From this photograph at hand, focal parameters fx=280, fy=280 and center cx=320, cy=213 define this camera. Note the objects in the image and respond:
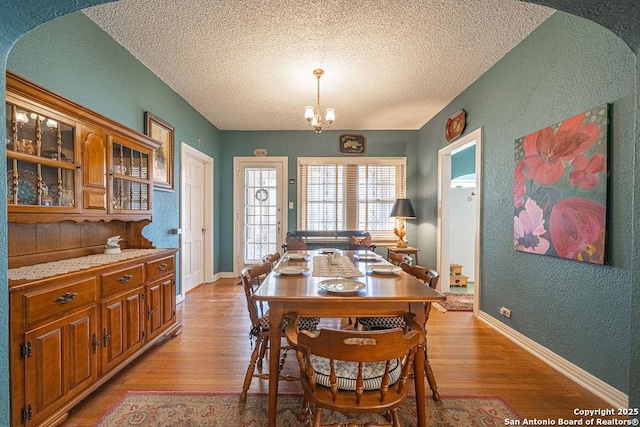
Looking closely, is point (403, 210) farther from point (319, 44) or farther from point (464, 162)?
point (319, 44)

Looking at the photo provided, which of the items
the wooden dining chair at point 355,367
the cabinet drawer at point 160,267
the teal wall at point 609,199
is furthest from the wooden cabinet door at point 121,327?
the teal wall at point 609,199

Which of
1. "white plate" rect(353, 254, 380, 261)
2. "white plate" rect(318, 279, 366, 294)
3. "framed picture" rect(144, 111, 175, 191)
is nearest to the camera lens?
"white plate" rect(318, 279, 366, 294)

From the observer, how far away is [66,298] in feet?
5.10

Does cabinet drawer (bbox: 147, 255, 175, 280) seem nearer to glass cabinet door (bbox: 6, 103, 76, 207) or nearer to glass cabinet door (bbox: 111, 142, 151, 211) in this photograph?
glass cabinet door (bbox: 111, 142, 151, 211)

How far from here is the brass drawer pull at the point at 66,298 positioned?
1510mm

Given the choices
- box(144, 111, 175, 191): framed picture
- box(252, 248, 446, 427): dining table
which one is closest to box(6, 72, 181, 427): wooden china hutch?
box(144, 111, 175, 191): framed picture

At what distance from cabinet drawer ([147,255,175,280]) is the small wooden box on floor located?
4169 millimetres

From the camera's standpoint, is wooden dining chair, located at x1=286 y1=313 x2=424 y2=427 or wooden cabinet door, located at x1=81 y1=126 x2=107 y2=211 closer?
wooden dining chair, located at x1=286 y1=313 x2=424 y2=427

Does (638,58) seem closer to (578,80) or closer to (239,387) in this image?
(578,80)

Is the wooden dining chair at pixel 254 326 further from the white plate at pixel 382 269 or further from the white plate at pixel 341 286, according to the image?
the white plate at pixel 382 269

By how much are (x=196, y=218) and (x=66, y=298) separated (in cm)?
318

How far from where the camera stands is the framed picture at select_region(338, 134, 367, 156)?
5363 mm

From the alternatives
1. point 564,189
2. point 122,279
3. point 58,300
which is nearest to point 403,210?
point 564,189

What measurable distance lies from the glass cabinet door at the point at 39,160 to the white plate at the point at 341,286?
5.58 ft
